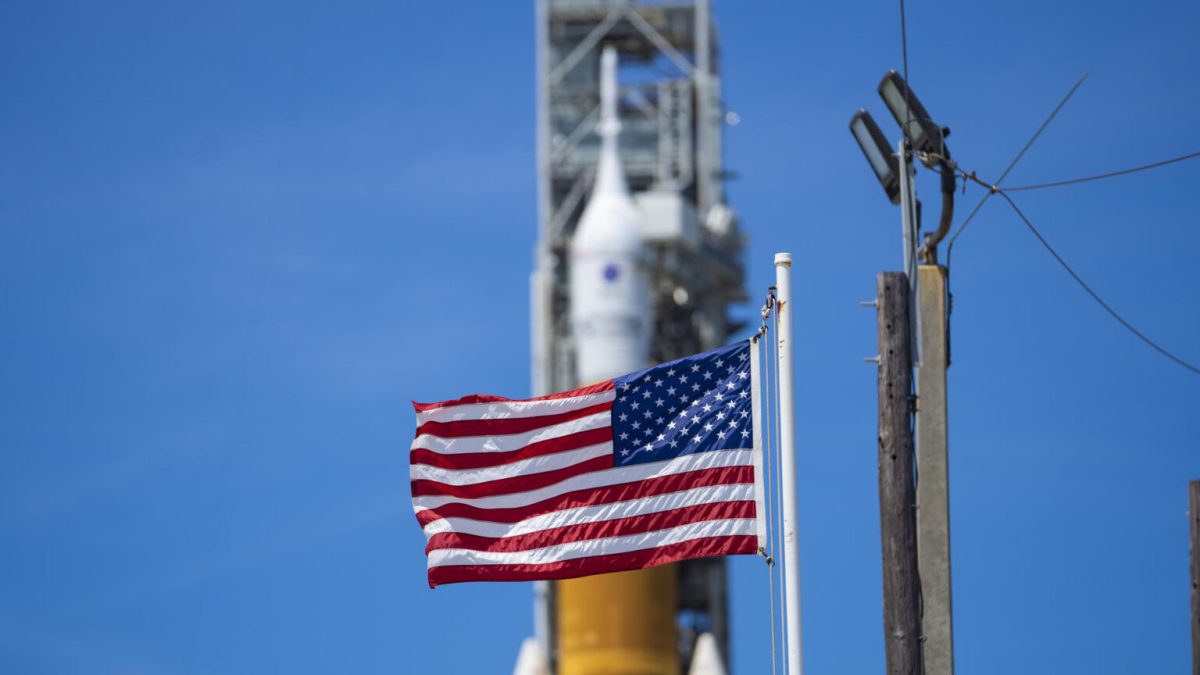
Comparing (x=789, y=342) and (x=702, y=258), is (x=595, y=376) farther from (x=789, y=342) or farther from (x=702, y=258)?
(x=789, y=342)

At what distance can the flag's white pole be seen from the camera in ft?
74.2

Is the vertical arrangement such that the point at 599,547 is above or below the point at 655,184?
below

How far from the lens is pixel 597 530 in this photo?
80.5ft

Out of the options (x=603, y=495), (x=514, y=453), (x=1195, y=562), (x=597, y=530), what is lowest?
(x=1195, y=562)

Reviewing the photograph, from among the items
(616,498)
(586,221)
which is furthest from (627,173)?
(616,498)

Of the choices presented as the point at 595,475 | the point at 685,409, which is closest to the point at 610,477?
the point at 595,475

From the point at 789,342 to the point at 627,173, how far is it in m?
60.4

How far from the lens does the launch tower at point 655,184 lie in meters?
77.2

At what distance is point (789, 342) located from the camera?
23188 millimetres

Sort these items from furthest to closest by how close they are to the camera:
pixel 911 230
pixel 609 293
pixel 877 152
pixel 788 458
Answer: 1. pixel 609 293
2. pixel 877 152
3. pixel 911 230
4. pixel 788 458

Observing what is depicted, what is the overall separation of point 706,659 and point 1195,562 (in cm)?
4525

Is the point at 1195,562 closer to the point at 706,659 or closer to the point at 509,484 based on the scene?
the point at 509,484

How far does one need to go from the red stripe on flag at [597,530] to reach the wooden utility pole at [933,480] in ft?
7.72

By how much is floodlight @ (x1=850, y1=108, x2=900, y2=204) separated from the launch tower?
47341 mm
